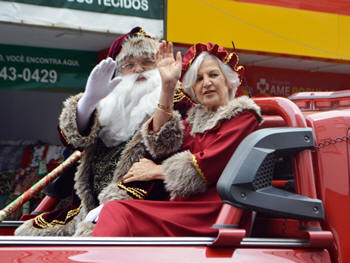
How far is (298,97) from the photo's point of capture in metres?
A: 2.93

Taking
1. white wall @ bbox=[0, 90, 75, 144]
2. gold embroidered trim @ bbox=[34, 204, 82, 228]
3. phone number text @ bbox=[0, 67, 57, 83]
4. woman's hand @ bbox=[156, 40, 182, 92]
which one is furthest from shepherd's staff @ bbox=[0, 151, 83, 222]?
white wall @ bbox=[0, 90, 75, 144]

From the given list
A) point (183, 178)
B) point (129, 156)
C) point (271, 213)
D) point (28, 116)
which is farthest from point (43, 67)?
point (271, 213)

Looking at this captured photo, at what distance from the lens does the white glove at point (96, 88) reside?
292 centimetres

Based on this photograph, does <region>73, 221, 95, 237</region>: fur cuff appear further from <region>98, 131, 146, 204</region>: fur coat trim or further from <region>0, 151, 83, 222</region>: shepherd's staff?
<region>0, 151, 83, 222</region>: shepherd's staff

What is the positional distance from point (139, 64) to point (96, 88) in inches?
20.0

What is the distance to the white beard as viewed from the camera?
125 inches

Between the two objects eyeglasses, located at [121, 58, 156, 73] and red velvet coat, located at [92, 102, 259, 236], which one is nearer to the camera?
red velvet coat, located at [92, 102, 259, 236]

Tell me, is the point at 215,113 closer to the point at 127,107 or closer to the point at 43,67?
the point at 127,107

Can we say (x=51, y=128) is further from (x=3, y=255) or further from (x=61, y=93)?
(x=3, y=255)

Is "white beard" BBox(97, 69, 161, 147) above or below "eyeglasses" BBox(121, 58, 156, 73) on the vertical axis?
below

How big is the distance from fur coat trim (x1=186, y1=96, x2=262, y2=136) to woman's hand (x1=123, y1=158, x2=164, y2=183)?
0.24 metres

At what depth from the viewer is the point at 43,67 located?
7.96 m

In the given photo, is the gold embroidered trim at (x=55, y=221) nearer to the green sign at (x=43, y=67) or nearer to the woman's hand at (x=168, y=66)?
the woman's hand at (x=168, y=66)

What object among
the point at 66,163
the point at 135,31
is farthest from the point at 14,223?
the point at 135,31
